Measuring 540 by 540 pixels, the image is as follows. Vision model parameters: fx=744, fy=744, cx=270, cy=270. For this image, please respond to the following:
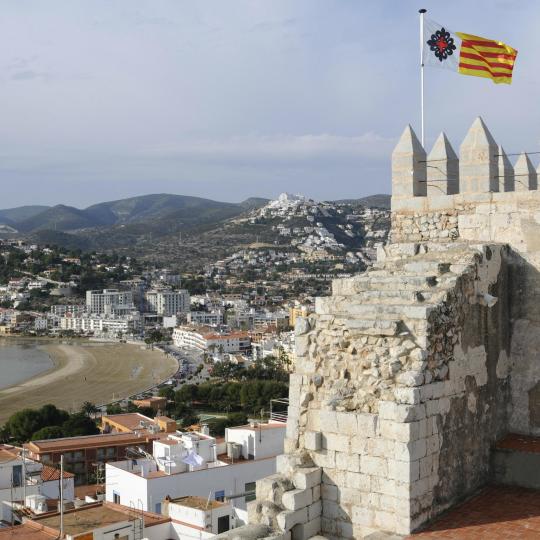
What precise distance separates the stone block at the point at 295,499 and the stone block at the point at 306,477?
47 millimetres

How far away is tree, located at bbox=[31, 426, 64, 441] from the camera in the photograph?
37250 millimetres

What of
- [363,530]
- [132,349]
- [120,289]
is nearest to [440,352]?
[363,530]

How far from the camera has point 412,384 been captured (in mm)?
5344

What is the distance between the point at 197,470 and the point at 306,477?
18675mm

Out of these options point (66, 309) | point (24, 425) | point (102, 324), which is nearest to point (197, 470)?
point (24, 425)

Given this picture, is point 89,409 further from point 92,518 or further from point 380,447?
point 380,447

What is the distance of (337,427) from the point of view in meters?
5.62

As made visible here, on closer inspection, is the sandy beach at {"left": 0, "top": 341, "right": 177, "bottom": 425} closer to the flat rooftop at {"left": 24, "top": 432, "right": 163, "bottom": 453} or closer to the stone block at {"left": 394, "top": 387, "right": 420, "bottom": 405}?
the flat rooftop at {"left": 24, "top": 432, "right": 163, "bottom": 453}

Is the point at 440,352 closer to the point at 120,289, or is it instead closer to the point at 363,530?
the point at 363,530

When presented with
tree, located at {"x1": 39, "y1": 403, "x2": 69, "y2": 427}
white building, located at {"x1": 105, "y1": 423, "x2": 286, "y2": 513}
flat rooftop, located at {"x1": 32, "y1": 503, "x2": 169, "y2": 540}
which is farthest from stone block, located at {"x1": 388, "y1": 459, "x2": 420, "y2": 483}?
tree, located at {"x1": 39, "y1": 403, "x2": 69, "y2": 427}

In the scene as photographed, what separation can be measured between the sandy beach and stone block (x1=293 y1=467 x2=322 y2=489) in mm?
44431

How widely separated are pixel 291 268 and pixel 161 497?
145276 millimetres

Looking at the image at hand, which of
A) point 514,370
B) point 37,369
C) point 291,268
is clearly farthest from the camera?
point 291,268

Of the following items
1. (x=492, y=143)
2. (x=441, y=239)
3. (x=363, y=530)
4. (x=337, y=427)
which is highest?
(x=492, y=143)
